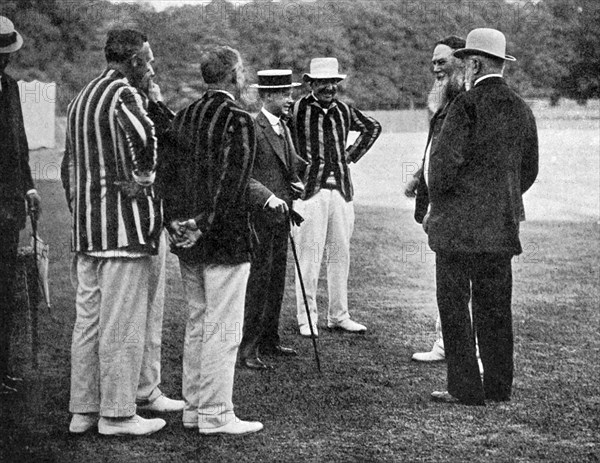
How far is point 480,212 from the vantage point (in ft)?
15.2

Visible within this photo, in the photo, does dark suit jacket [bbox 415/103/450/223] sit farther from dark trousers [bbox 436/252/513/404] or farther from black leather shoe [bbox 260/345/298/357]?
black leather shoe [bbox 260/345/298/357]

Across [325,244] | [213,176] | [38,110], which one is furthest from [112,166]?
[325,244]

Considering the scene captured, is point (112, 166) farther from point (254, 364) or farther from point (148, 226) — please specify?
point (254, 364)

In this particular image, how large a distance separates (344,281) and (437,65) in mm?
2039

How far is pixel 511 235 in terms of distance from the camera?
A: 4.65 m

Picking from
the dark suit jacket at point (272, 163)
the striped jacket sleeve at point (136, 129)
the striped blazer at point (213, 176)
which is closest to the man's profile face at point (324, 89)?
the dark suit jacket at point (272, 163)

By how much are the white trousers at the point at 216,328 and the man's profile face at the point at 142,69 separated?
0.88 metres

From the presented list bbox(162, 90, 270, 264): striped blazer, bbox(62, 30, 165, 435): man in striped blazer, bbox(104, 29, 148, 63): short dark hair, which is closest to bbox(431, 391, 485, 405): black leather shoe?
bbox(162, 90, 270, 264): striped blazer

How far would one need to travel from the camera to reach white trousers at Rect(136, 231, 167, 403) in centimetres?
445

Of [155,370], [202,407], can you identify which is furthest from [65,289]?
[202,407]

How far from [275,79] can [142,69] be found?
178cm

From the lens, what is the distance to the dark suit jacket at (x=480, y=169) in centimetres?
455

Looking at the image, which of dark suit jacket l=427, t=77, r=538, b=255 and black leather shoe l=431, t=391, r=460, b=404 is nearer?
dark suit jacket l=427, t=77, r=538, b=255

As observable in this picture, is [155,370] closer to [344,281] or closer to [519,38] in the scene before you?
[344,281]
